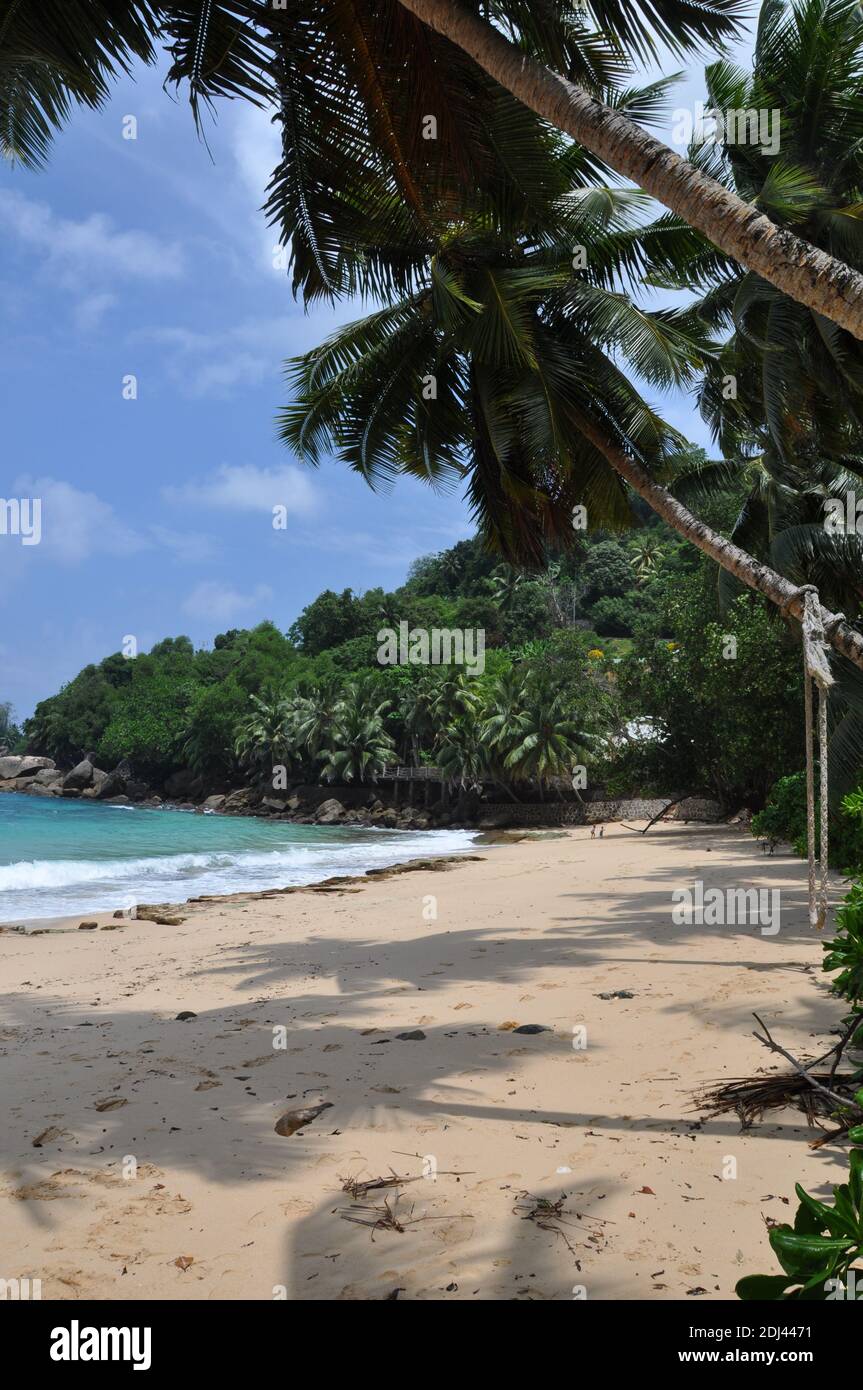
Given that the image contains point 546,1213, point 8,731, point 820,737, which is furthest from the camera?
point 8,731

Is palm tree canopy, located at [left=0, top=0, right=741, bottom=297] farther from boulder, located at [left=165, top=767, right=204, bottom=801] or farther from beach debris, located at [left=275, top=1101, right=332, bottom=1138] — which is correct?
boulder, located at [left=165, top=767, right=204, bottom=801]

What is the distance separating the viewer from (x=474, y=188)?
743 centimetres

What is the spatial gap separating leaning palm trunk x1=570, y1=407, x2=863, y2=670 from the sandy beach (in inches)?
105

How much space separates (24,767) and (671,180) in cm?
10458

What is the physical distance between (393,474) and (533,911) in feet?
21.0

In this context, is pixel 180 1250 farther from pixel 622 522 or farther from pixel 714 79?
pixel 714 79

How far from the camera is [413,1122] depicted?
4.78 meters

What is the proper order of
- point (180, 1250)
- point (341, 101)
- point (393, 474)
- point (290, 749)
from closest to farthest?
point (180, 1250), point (341, 101), point (393, 474), point (290, 749)

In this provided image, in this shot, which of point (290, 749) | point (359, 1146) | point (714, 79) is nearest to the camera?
point (359, 1146)

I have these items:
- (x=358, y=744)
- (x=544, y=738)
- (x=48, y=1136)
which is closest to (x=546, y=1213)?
(x=48, y=1136)

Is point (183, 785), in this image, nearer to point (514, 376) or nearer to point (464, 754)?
point (464, 754)

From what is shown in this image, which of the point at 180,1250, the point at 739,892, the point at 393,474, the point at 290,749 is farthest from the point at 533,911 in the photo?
the point at 290,749

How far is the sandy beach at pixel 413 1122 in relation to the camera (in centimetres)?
338

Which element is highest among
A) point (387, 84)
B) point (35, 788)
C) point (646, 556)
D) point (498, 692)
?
point (646, 556)
